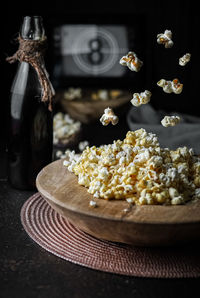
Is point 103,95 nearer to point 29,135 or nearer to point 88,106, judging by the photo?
point 88,106

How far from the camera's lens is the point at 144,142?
1224 millimetres

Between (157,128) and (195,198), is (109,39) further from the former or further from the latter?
(195,198)

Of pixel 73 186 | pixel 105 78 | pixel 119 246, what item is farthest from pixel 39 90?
pixel 105 78

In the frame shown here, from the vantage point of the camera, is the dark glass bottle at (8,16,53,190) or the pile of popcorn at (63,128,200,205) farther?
the dark glass bottle at (8,16,53,190)

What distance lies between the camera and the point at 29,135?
1500 mm

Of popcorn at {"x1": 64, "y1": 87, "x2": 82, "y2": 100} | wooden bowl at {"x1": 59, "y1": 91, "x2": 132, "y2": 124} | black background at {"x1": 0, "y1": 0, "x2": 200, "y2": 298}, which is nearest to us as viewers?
black background at {"x1": 0, "y1": 0, "x2": 200, "y2": 298}

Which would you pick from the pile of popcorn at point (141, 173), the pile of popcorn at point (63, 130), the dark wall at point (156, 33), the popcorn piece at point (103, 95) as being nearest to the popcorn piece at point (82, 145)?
the pile of popcorn at point (63, 130)

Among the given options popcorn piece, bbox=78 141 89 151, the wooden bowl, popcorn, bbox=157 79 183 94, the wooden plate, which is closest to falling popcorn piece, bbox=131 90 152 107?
popcorn, bbox=157 79 183 94

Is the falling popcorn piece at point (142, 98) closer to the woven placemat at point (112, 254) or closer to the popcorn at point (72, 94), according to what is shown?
the woven placemat at point (112, 254)

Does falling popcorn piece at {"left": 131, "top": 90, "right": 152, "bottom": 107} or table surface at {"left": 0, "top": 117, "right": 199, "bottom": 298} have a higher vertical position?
falling popcorn piece at {"left": 131, "top": 90, "right": 152, "bottom": 107}

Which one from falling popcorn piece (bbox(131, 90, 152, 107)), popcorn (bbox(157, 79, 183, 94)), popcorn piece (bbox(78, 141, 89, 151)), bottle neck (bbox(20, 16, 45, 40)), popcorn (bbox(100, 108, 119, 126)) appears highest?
bottle neck (bbox(20, 16, 45, 40))

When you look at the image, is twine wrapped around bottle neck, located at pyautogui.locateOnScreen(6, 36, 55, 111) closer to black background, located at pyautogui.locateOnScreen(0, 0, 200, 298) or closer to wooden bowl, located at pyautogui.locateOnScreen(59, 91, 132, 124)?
black background, located at pyautogui.locateOnScreen(0, 0, 200, 298)

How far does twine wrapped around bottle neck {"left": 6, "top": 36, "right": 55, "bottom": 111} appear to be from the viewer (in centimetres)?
146

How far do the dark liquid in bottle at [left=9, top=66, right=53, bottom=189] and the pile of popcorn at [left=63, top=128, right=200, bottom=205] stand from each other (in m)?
0.30
